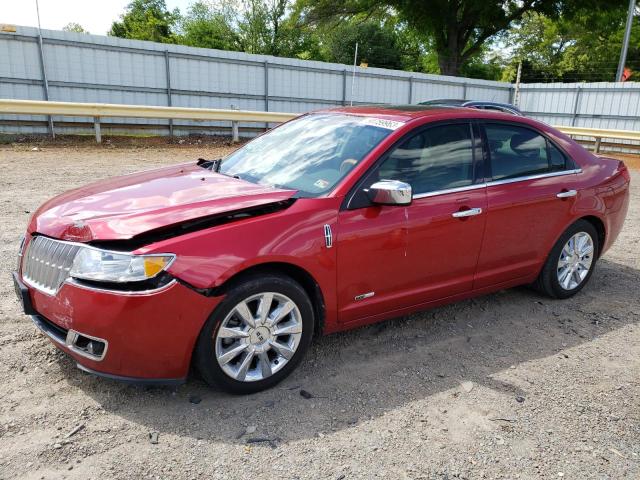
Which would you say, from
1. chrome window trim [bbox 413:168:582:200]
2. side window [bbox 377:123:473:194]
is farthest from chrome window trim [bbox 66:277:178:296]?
chrome window trim [bbox 413:168:582:200]

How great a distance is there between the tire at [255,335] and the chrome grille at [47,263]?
0.84 metres

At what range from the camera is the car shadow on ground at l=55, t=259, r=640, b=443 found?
294cm

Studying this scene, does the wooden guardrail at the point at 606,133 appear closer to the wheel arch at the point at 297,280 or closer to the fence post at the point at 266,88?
the fence post at the point at 266,88

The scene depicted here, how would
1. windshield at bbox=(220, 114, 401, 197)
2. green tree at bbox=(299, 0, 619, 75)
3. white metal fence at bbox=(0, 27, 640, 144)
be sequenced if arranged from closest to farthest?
windshield at bbox=(220, 114, 401, 197) < white metal fence at bbox=(0, 27, 640, 144) < green tree at bbox=(299, 0, 619, 75)

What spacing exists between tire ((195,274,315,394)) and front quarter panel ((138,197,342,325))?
0.13 m

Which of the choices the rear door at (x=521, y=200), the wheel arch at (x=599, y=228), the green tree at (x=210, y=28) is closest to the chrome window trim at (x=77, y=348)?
the rear door at (x=521, y=200)

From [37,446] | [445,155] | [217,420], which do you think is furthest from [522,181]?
[37,446]

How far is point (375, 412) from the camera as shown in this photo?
10.0 feet

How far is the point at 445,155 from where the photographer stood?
155 inches

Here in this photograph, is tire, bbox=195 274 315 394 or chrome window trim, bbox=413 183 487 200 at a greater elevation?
chrome window trim, bbox=413 183 487 200

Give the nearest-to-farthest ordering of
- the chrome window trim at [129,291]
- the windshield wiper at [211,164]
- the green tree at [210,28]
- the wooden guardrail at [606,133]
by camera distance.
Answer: the chrome window trim at [129,291]
the windshield wiper at [211,164]
the wooden guardrail at [606,133]
the green tree at [210,28]

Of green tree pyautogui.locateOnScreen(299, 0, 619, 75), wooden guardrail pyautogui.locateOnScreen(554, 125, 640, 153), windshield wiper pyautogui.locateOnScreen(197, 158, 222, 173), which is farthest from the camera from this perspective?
green tree pyautogui.locateOnScreen(299, 0, 619, 75)

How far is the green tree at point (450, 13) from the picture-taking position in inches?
1124

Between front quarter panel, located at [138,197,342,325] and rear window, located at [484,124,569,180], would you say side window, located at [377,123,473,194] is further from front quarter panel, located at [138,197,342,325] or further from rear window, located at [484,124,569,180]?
front quarter panel, located at [138,197,342,325]
